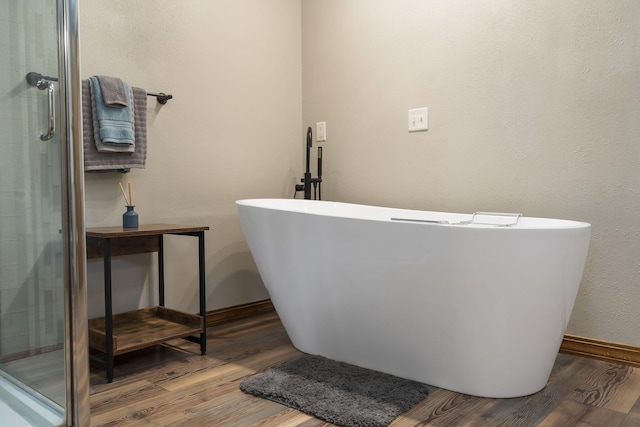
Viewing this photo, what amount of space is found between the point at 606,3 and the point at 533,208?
92 centimetres

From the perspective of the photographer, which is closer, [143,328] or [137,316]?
[143,328]

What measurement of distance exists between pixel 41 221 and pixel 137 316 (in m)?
0.99

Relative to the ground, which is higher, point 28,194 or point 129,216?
point 28,194

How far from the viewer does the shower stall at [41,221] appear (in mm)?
1398

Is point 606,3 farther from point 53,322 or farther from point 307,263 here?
point 53,322

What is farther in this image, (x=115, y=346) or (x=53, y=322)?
(x=115, y=346)

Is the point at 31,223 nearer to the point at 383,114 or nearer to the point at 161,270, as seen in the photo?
the point at 161,270

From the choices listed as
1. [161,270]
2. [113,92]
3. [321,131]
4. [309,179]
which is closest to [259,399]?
[161,270]

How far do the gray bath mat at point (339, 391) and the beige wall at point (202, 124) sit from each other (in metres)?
0.93

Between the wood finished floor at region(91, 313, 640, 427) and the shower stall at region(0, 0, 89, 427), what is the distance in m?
0.25

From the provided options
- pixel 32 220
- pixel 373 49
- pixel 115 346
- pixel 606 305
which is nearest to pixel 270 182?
pixel 373 49

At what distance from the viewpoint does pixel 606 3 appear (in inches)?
81.6

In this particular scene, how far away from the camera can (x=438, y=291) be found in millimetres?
1720

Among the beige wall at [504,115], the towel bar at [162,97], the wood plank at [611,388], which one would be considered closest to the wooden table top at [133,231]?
the towel bar at [162,97]
